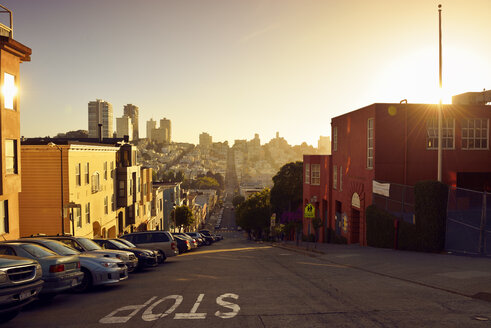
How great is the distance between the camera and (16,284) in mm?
8180

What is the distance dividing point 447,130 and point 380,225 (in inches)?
329

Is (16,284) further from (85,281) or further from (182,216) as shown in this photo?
(182,216)

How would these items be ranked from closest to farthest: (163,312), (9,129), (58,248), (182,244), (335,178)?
(163,312), (58,248), (9,129), (182,244), (335,178)

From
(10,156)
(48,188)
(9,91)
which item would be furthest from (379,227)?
(48,188)

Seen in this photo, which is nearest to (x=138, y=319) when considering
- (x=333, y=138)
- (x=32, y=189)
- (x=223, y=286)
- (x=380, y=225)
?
(x=223, y=286)

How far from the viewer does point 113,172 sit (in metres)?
41.7

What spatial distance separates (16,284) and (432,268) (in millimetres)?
13223

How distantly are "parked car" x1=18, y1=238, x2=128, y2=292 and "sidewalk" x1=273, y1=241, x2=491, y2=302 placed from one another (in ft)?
30.4

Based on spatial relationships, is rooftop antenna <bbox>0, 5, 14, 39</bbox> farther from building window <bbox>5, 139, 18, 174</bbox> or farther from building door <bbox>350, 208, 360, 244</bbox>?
building door <bbox>350, 208, 360, 244</bbox>

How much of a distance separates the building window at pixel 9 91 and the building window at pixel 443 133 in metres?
24.6

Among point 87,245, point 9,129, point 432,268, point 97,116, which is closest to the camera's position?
point 87,245

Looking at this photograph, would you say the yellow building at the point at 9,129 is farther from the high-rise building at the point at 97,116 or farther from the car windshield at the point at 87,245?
the high-rise building at the point at 97,116

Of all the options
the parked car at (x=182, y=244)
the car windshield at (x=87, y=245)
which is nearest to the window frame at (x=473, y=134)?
the parked car at (x=182, y=244)

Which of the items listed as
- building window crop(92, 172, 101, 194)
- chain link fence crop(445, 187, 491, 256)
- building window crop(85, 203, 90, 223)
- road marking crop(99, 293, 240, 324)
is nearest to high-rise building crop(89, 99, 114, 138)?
building window crop(92, 172, 101, 194)
